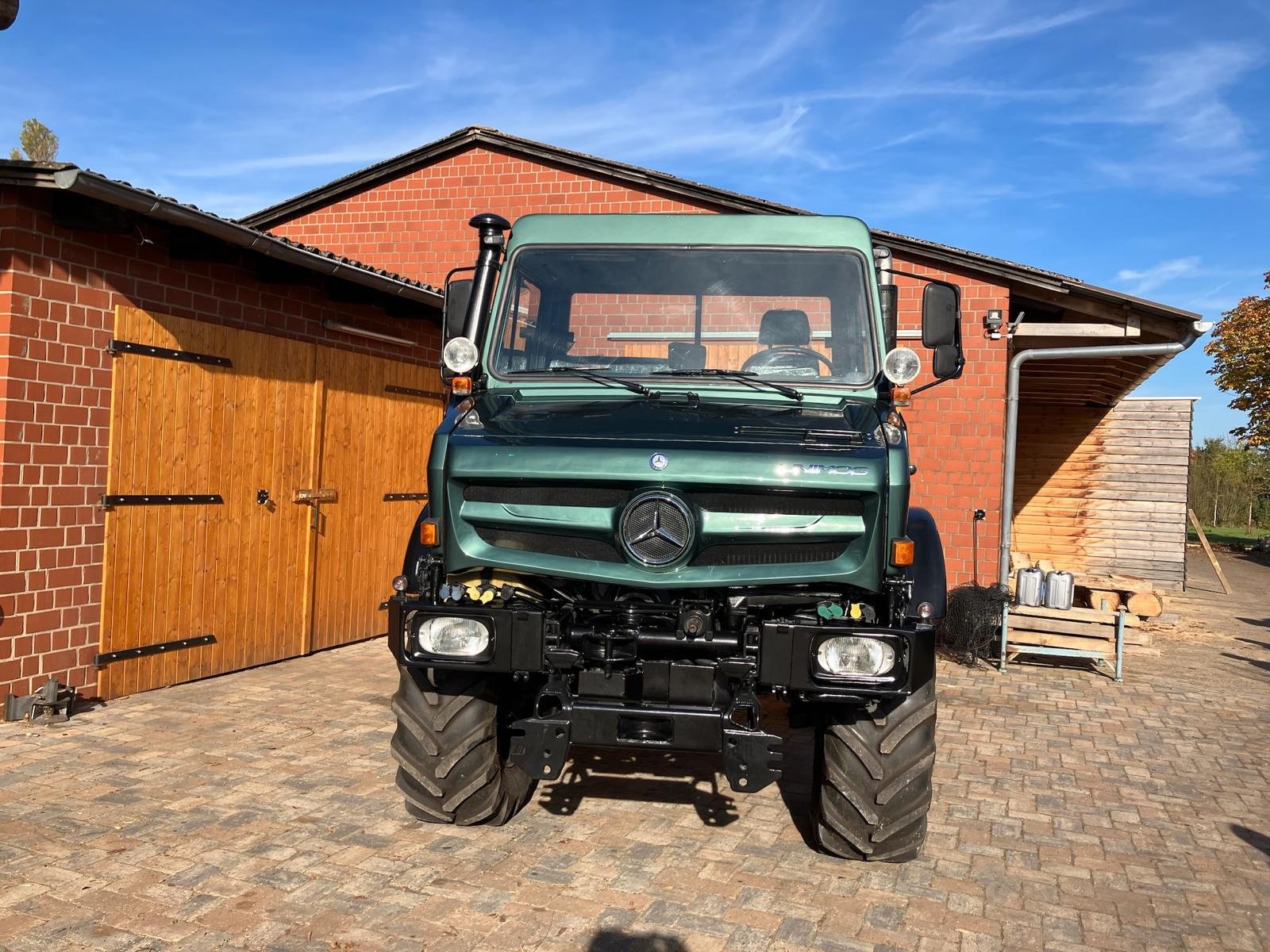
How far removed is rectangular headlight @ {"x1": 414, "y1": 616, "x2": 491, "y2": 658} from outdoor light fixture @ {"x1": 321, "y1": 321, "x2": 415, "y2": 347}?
5.22 meters

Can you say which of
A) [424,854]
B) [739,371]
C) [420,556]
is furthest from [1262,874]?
[420,556]

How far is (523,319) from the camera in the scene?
486 centimetres

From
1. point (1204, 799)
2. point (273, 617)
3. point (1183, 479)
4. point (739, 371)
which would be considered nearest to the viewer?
point (739, 371)

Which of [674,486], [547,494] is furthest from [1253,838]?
[547,494]

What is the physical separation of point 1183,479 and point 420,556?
15551 mm

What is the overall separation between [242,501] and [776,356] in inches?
180

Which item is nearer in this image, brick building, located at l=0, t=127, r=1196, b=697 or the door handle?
brick building, located at l=0, t=127, r=1196, b=697

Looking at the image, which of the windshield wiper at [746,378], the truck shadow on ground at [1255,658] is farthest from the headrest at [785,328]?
the truck shadow on ground at [1255,658]

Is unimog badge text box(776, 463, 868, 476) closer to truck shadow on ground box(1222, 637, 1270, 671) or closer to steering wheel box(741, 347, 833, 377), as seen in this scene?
steering wheel box(741, 347, 833, 377)

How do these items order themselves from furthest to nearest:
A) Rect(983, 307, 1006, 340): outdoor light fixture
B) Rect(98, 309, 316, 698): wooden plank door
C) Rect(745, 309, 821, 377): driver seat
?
Rect(983, 307, 1006, 340): outdoor light fixture → Rect(98, 309, 316, 698): wooden plank door → Rect(745, 309, 821, 377): driver seat

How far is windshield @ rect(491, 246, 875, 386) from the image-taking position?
464 cm

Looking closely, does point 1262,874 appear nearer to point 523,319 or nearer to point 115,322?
point 523,319

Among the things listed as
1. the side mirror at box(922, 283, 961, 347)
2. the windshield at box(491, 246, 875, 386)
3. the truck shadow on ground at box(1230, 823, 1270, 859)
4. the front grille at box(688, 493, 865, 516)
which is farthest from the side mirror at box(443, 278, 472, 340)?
the truck shadow on ground at box(1230, 823, 1270, 859)

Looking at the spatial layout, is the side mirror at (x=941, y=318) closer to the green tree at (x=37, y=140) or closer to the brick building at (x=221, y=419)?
the brick building at (x=221, y=419)
